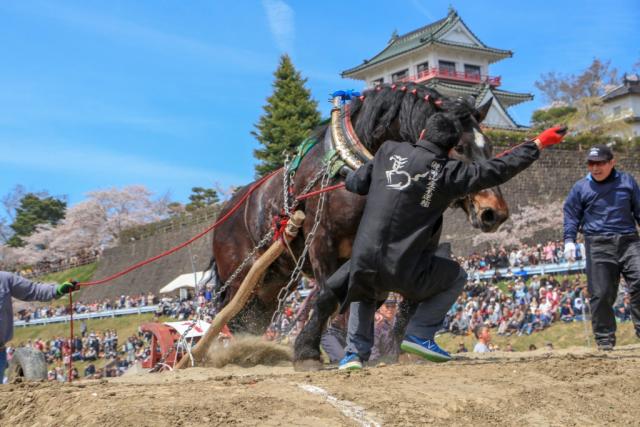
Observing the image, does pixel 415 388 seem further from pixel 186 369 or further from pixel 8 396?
pixel 186 369

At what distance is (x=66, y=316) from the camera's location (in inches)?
1641

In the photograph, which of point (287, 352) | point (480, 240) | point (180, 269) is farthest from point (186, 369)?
point (180, 269)

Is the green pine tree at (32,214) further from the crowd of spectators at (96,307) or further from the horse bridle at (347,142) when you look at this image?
the horse bridle at (347,142)

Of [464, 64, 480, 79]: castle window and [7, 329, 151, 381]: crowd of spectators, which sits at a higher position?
[464, 64, 480, 79]: castle window

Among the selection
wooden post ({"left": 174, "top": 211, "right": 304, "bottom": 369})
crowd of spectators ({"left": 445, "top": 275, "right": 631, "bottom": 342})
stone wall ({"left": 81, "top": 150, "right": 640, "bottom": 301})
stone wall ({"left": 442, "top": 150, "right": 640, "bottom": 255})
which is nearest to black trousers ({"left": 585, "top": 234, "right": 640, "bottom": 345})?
wooden post ({"left": 174, "top": 211, "right": 304, "bottom": 369})

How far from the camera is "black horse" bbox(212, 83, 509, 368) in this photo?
18.9 feet

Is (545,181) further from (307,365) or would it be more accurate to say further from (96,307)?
(307,365)

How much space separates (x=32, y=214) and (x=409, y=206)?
255 feet

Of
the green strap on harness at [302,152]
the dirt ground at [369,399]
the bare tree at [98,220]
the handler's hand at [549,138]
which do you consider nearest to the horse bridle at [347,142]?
the green strap on harness at [302,152]

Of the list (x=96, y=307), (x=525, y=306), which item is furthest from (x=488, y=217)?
(x=96, y=307)

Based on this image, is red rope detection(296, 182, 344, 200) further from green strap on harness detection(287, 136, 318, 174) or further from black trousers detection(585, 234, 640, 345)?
black trousers detection(585, 234, 640, 345)

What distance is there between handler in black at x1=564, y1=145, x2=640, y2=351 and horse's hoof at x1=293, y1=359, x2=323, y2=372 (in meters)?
2.80

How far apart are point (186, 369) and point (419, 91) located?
129 inches

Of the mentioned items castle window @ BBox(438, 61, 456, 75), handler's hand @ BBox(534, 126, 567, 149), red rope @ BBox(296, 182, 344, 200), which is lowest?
red rope @ BBox(296, 182, 344, 200)
